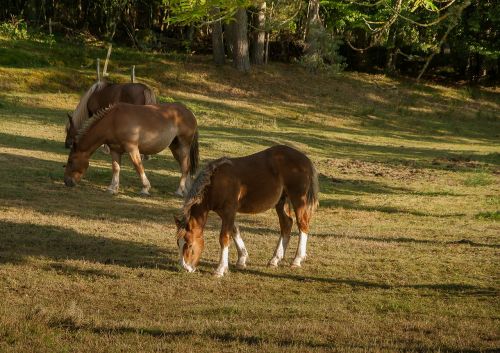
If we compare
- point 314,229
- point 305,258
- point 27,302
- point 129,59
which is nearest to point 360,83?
point 129,59

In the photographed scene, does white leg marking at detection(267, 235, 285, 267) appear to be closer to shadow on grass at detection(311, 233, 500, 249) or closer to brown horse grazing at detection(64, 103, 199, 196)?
shadow on grass at detection(311, 233, 500, 249)

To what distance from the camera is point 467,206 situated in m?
21.1

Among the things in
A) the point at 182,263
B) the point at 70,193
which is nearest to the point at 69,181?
the point at 70,193

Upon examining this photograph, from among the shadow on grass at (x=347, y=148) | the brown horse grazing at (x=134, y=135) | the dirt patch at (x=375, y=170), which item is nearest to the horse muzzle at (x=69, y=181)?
the brown horse grazing at (x=134, y=135)

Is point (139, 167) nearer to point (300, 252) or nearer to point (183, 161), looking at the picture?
point (183, 161)

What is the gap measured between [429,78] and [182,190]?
3997 centimetres

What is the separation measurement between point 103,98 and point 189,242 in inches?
416

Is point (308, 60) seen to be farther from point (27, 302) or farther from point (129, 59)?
point (27, 302)

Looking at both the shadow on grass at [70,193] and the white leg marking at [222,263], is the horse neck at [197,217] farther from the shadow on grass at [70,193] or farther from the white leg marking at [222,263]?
the shadow on grass at [70,193]

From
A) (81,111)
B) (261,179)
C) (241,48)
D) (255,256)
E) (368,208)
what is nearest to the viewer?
(261,179)

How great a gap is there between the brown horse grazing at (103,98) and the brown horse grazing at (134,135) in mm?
2365

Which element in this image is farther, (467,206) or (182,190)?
(467,206)

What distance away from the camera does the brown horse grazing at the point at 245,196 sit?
11812mm

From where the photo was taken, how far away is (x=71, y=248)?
518 inches
